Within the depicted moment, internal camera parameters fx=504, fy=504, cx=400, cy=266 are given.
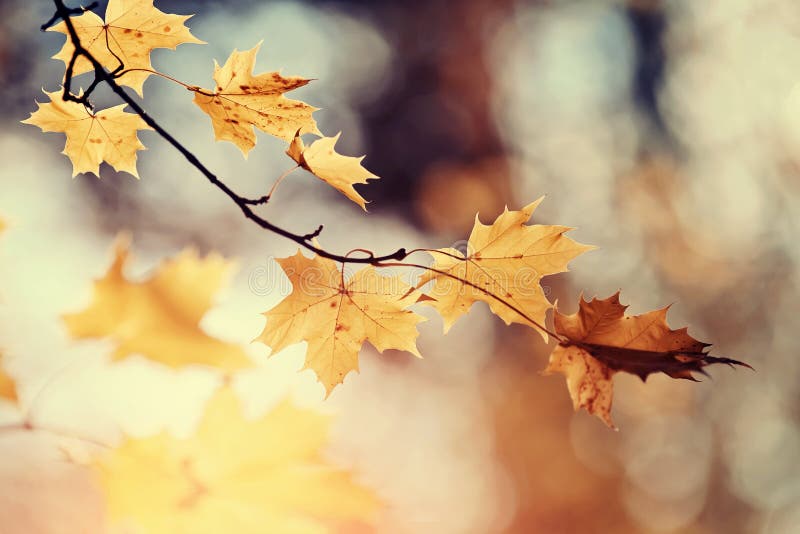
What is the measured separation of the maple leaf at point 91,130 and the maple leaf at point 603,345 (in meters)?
0.79

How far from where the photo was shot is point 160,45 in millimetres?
880

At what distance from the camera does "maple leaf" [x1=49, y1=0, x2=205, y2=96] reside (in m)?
0.83

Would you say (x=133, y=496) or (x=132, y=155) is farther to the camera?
(x=133, y=496)

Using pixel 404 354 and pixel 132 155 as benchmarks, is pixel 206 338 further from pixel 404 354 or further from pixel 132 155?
pixel 404 354

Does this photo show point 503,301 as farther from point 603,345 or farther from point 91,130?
point 91,130

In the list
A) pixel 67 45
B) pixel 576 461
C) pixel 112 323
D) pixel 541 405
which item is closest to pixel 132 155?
pixel 67 45

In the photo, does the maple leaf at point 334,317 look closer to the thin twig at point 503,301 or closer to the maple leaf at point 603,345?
the thin twig at point 503,301

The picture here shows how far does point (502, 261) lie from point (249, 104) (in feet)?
1.61

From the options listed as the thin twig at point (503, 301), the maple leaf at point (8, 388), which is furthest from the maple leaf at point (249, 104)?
the maple leaf at point (8, 388)

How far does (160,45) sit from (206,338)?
2.66 ft

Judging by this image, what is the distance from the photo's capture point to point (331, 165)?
77 centimetres

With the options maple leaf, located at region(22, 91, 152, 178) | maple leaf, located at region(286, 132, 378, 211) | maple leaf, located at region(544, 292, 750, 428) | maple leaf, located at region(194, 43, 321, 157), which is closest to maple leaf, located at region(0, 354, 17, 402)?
maple leaf, located at region(22, 91, 152, 178)

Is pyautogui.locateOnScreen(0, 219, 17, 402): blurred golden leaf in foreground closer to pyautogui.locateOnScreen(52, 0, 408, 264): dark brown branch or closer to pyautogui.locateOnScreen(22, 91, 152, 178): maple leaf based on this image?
pyautogui.locateOnScreen(22, 91, 152, 178): maple leaf

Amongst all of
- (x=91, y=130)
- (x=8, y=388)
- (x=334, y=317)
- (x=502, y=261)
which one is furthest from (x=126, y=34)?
(x=8, y=388)
